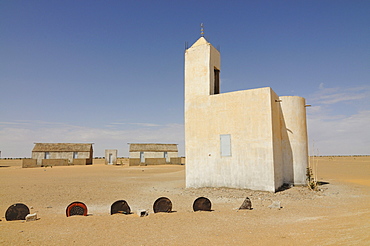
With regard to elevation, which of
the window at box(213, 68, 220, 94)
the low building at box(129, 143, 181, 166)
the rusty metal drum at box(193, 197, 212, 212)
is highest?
the window at box(213, 68, 220, 94)

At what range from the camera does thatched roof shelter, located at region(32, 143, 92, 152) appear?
139 ft

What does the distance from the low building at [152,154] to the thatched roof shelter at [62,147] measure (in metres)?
8.00

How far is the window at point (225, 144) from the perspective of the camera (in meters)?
14.4

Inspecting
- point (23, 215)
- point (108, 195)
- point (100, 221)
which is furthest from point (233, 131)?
point (23, 215)

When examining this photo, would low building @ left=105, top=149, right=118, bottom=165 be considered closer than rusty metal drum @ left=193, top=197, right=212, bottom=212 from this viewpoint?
No

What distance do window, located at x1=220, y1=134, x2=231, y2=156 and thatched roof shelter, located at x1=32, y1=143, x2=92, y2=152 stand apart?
3492cm

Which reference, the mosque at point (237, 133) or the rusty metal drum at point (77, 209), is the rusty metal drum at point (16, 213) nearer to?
the rusty metal drum at point (77, 209)

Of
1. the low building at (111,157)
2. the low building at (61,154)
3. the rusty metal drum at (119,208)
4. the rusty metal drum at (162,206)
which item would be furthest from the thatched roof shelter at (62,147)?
the rusty metal drum at (162,206)

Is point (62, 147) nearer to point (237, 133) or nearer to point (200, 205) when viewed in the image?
point (237, 133)

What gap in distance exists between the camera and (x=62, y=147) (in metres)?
43.3

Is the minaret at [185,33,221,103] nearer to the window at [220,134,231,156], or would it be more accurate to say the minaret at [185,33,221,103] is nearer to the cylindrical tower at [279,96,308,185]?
the window at [220,134,231,156]

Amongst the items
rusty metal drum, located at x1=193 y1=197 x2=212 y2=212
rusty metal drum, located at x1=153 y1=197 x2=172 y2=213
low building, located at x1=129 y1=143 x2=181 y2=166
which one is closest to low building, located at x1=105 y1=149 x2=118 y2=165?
low building, located at x1=129 y1=143 x2=181 y2=166

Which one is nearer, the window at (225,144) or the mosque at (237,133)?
the mosque at (237,133)

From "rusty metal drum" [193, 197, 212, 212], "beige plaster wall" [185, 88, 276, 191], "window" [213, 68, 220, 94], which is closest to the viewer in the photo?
"rusty metal drum" [193, 197, 212, 212]
